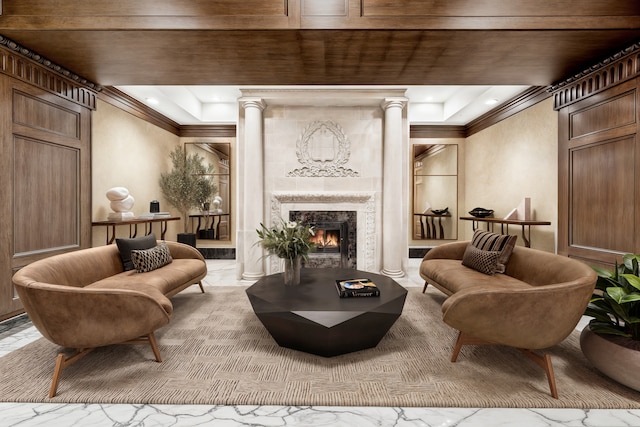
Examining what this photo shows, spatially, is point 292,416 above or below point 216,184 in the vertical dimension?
below

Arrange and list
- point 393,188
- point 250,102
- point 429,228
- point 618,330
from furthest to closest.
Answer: point 429,228, point 393,188, point 250,102, point 618,330

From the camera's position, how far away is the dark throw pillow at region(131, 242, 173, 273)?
299 centimetres

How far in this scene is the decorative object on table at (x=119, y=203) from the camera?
12.3 ft

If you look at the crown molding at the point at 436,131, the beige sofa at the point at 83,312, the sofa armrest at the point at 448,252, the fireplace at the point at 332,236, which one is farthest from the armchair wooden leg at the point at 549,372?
the crown molding at the point at 436,131

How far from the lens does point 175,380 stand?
1.87 m

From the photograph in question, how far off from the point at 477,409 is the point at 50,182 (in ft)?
13.4

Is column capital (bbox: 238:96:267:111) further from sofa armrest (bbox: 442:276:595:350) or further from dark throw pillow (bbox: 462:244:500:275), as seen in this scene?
sofa armrest (bbox: 442:276:595:350)

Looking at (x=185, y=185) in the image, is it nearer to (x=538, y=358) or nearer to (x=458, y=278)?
(x=458, y=278)

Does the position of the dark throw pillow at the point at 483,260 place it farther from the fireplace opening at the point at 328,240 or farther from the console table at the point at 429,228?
the console table at the point at 429,228

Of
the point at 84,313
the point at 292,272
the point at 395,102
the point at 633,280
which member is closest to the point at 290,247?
the point at 292,272

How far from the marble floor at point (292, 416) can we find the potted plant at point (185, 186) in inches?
146

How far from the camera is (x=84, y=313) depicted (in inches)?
70.6

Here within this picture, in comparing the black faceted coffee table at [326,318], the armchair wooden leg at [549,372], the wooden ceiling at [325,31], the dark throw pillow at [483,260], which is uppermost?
the wooden ceiling at [325,31]

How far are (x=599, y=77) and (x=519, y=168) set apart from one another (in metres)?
1.62
